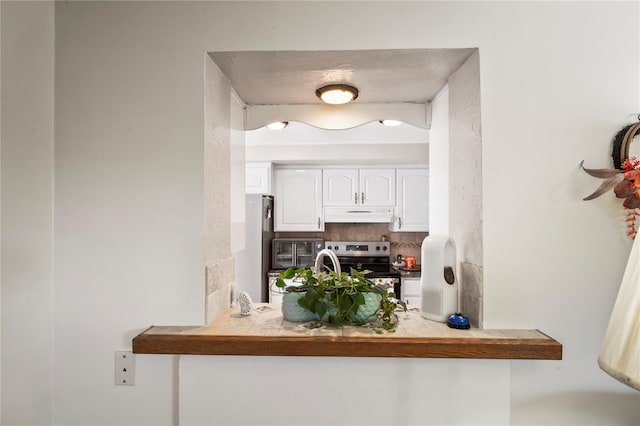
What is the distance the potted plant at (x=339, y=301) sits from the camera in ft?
3.38

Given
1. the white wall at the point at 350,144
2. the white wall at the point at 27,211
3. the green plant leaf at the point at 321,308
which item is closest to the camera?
the white wall at the point at 27,211

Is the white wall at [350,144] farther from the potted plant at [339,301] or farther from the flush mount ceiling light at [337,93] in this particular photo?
the potted plant at [339,301]

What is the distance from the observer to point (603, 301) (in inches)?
39.3

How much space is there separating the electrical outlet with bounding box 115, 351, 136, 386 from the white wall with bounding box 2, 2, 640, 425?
2cm

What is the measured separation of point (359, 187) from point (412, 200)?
576 millimetres

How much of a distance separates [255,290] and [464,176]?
2.51 metres

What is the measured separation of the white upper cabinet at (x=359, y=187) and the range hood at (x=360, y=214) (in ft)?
0.15

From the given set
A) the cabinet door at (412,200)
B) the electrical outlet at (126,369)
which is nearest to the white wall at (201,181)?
A: the electrical outlet at (126,369)

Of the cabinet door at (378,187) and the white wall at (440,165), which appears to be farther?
the cabinet door at (378,187)

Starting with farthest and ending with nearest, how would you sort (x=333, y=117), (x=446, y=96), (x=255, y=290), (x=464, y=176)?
(x=255, y=290) → (x=333, y=117) → (x=446, y=96) → (x=464, y=176)

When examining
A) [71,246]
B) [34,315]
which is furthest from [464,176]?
[34,315]

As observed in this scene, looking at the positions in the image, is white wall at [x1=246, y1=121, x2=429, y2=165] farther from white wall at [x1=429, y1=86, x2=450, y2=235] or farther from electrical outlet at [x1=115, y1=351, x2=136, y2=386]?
electrical outlet at [x1=115, y1=351, x2=136, y2=386]

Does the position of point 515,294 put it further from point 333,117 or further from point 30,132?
point 30,132

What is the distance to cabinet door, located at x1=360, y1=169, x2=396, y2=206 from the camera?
3.77m
